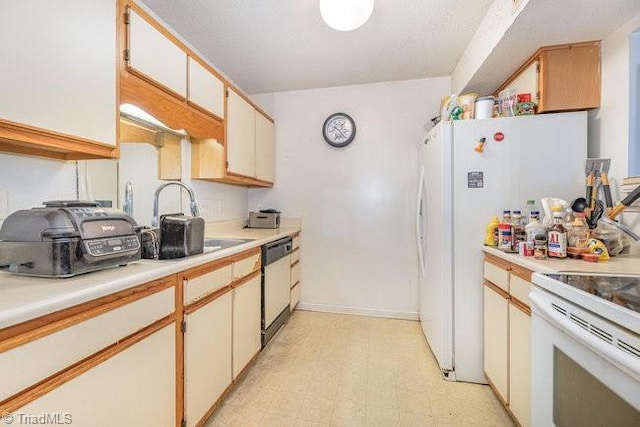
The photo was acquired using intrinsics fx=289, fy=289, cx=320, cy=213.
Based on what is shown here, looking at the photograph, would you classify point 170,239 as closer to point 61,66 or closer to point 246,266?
point 246,266

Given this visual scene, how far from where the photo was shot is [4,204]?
3.61 feet

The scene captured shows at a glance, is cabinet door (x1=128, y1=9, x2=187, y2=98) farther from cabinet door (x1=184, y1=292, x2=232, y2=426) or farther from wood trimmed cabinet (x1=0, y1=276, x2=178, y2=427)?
cabinet door (x1=184, y1=292, x2=232, y2=426)

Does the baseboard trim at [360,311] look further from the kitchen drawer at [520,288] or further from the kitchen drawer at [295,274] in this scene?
the kitchen drawer at [520,288]

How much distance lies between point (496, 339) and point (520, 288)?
1.36 feet

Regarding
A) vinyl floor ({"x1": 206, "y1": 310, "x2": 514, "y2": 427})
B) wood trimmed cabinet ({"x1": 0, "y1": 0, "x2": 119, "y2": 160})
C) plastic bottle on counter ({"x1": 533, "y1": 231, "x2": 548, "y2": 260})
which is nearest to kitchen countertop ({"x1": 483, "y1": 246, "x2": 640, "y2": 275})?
plastic bottle on counter ({"x1": 533, "y1": 231, "x2": 548, "y2": 260})

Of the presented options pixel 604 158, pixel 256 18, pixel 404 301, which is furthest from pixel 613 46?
pixel 404 301

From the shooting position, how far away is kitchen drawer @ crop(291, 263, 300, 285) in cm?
273

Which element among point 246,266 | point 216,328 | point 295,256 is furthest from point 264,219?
point 216,328

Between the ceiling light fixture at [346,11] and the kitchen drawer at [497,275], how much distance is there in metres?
1.53

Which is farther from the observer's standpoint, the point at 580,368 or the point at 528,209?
the point at 528,209

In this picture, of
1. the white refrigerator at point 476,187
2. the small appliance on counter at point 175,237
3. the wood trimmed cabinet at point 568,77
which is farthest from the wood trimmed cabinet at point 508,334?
the small appliance on counter at point 175,237

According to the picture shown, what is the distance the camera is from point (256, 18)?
6.20 feet

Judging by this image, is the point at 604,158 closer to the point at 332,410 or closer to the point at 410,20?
the point at 410,20

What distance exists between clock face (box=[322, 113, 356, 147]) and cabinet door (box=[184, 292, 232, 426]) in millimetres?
1907
